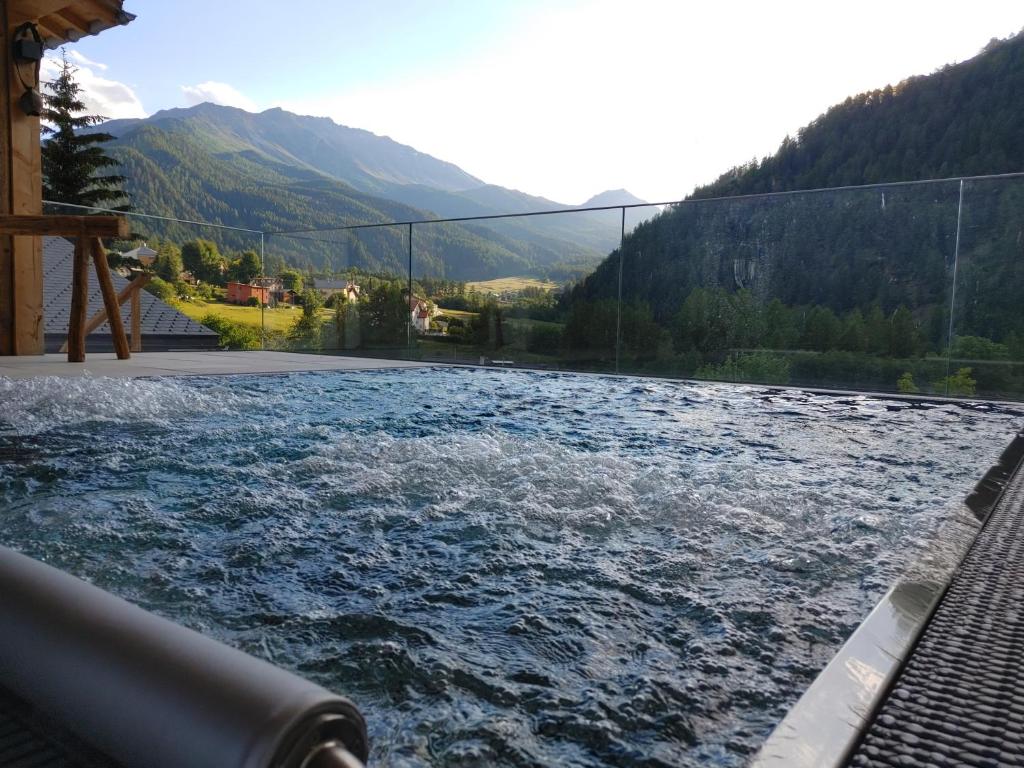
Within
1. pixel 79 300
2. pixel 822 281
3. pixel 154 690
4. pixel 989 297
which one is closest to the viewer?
pixel 154 690

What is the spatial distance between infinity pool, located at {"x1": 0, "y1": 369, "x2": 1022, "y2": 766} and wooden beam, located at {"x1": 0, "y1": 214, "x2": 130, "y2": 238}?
5.12 ft

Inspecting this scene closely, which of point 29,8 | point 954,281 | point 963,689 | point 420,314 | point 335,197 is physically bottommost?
point 963,689

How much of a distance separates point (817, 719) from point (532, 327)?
6358 mm

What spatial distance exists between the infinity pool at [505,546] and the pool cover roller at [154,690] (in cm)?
34

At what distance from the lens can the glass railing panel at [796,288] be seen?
523 cm

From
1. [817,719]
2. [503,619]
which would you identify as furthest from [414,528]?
[817,719]

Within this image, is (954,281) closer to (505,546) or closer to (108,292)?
(505,546)

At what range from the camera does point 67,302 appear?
6.64 meters

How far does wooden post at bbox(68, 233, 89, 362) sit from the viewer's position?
5234mm

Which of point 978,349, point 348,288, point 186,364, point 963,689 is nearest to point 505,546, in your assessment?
point 963,689

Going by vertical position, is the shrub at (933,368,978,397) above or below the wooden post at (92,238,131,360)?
below

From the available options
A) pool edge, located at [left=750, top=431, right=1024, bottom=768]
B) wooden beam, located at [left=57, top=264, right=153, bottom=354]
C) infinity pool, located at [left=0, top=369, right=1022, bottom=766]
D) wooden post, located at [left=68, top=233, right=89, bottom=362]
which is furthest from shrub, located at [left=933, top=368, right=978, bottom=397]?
wooden beam, located at [left=57, top=264, right=153, bottom=354]

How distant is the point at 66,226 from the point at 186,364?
1.41m

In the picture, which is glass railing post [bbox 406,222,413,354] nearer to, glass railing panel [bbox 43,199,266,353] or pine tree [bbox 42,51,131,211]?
glass railing panel [bbox 43,199,266,353]
